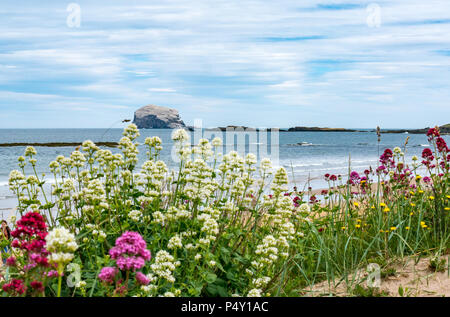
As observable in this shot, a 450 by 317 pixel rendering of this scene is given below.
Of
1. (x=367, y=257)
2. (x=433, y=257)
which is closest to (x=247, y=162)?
(x=367, y=257)

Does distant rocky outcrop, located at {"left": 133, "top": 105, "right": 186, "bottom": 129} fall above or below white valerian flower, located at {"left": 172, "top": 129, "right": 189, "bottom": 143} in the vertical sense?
above

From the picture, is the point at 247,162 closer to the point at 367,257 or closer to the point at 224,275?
the point at 224,275

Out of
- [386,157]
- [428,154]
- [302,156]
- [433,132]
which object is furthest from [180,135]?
[302,156]

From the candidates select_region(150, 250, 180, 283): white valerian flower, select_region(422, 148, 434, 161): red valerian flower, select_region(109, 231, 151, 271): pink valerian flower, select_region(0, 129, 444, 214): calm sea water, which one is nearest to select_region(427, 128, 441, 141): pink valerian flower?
select_region(422, 148, 434, 161): red valerian flower

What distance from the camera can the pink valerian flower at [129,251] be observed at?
103 inches

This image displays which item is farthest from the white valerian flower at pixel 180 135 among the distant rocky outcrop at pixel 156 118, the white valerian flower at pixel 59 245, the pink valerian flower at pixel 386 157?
the distant rocky outcrop at pixel 156 118

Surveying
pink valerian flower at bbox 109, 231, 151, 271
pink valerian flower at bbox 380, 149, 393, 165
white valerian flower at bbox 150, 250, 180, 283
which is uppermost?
pink valerian flower at bbox 380, 149, 393, 165

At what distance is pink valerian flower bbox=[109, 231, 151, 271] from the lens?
8.55 ft

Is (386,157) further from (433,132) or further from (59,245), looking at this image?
(59,245)

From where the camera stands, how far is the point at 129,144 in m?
4.95

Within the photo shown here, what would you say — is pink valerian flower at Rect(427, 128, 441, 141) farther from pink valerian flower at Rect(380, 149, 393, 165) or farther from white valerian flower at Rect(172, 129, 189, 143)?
white valerian flower at Rect(172, 129, 189, 143)
